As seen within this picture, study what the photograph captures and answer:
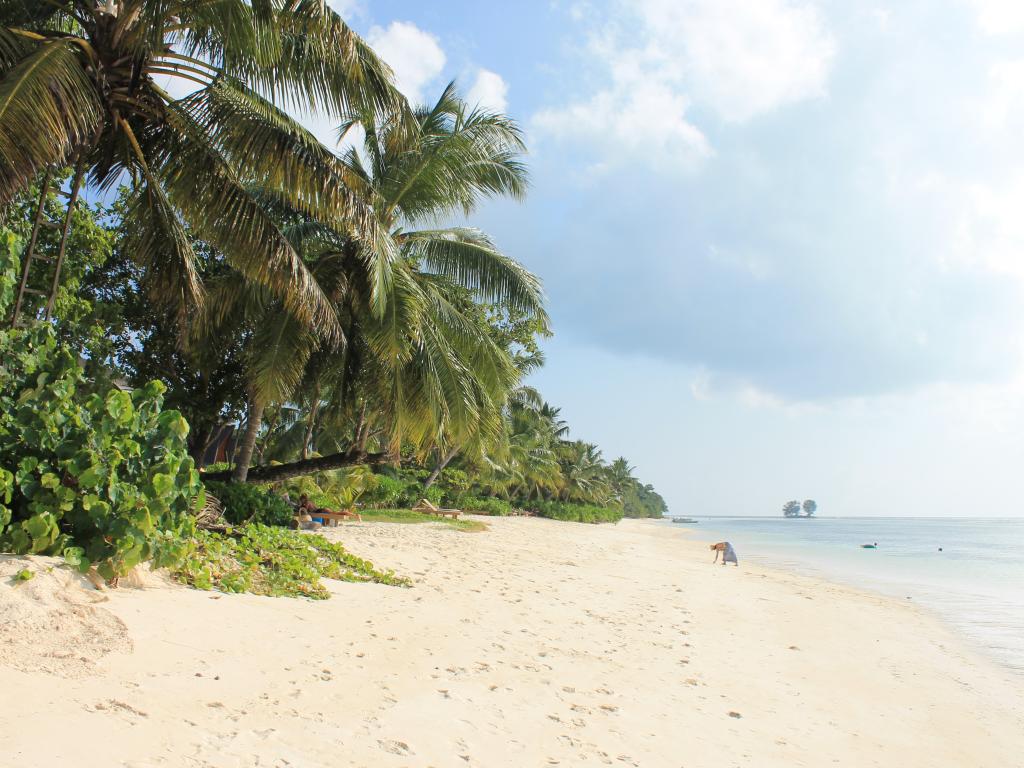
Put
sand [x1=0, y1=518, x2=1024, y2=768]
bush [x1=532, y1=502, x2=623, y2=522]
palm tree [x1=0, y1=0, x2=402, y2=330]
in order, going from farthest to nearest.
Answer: bush [x1=532, y1=502, x2=623, y2=522], palm tree [x1=0, y1=0, x2=402, y2=330], sand [x1=0, y1=518, x2=1024, y2=768]

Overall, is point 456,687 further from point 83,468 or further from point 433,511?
point 433,511

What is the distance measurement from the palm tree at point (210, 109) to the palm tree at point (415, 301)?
10.1 feet

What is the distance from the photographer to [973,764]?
510 centimetres

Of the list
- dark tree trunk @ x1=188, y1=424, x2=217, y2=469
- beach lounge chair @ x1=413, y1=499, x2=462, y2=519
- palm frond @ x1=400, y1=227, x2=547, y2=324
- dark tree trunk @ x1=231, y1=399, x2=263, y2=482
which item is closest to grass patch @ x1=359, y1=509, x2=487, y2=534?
beach lounge chair @ x1=413, y1=499, x2=462, y2=519

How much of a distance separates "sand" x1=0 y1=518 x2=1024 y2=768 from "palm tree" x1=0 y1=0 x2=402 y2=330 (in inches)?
161

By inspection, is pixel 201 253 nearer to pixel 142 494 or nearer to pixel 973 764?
pixel 142 494

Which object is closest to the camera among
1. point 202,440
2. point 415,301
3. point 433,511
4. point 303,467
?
point 415,301

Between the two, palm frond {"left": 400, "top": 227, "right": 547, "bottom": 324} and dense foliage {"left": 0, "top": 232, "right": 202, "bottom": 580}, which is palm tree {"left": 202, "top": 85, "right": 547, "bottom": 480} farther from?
dense foliage {"left": 0, "top": 232, "right": 202, "bottom": 580}

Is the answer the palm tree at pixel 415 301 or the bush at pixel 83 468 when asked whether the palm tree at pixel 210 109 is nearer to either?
the bush at pixel 83 468

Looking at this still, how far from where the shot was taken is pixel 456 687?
14.7ft

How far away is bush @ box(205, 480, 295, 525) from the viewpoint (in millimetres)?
11516

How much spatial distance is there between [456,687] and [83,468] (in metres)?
2.98

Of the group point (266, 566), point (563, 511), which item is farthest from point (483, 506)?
point (266, 566)

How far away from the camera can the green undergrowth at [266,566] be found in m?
5.75
